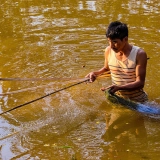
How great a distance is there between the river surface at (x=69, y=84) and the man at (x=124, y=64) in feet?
1.25

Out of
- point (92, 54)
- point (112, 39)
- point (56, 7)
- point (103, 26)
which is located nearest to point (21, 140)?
point (112, 39)

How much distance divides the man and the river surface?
1.25 feet

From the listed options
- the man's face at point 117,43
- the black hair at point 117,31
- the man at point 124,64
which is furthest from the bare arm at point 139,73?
the black hair at point 117,31

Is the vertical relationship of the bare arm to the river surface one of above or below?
above

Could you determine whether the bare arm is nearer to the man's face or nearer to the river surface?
the man's face

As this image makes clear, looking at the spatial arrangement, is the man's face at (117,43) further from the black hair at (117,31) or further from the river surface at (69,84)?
the river surface at (69,84)

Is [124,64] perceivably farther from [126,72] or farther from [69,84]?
[69,84]

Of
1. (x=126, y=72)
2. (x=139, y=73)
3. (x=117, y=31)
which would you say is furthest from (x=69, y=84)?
(x=117, y=31)

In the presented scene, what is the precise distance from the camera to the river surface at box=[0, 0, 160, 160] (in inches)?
192

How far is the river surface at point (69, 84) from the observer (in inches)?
192

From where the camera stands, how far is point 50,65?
7.51 meters

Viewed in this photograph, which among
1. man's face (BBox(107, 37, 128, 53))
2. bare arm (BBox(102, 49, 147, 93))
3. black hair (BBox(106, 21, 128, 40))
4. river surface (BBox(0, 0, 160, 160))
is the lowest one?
river surface (BBox(0, 0, 160, 160))

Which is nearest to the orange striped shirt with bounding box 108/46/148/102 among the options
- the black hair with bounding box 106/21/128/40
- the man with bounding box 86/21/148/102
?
the man with bounding box 86/21/148/102

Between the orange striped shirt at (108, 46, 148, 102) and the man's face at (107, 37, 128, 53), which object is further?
the orange striped shirt at (108, 46, 148, 102)
